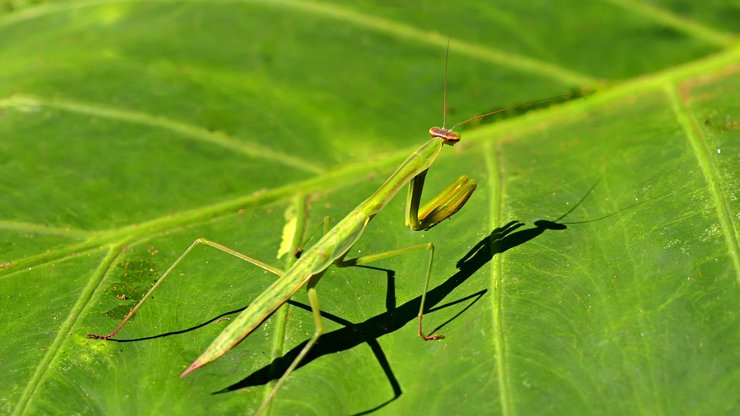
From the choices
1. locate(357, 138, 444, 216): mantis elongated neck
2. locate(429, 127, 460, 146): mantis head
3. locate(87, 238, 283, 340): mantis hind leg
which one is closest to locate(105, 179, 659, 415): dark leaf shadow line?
locate(87, 238, 283, 340): mantis hind leg

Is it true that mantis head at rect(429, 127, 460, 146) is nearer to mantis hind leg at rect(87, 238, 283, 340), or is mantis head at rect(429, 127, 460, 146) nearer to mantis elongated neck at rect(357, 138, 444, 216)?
mantis elongated neck at rect(357, 138, 444, 216)

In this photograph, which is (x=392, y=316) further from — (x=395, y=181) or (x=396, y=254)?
(x=395, y=181)

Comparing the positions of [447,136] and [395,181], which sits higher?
[447,136]

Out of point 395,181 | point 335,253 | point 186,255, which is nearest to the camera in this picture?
point 335,253

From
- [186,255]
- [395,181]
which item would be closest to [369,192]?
[395,181]

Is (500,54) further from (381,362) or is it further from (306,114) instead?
(381,362)

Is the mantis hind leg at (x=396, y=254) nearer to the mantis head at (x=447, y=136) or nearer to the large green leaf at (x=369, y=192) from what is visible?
the large green leaf at (x=369, y=192)

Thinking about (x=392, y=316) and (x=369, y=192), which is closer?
(x=392, y=316)
